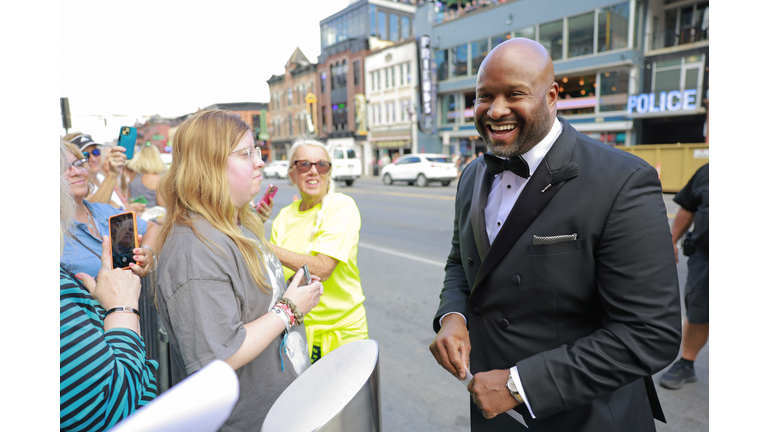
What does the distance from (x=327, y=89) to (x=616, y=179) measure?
4498cm

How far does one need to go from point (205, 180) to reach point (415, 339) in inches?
122

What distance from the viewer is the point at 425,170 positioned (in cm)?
2130

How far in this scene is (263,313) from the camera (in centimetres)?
172

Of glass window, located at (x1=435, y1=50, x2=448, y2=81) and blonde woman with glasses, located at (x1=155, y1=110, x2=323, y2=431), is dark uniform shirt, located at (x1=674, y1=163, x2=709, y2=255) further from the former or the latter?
glass window, located at (x1=435, y1=50, x2=448, y2=81)

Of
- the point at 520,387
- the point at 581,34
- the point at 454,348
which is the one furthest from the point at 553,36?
the point at 520,387

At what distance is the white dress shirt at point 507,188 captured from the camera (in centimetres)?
157

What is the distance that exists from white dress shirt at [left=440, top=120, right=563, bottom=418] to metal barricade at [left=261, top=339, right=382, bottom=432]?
0.64 metres

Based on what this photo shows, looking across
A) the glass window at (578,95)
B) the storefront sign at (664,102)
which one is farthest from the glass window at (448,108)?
the storefront sign at (664,102)

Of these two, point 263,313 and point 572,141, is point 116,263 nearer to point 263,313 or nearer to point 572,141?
point 263,313

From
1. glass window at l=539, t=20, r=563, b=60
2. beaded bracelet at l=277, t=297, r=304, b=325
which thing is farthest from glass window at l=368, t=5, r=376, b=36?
beaded bracelet at l=277, t=297, r=304, b=325

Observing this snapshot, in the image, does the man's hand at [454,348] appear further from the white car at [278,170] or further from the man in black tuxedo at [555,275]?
the white car at [278,170]

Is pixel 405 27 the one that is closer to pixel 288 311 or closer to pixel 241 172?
pixel 241 172

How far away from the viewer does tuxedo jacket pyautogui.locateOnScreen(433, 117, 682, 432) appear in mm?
1302

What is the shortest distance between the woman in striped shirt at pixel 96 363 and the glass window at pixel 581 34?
26517 millimetres
